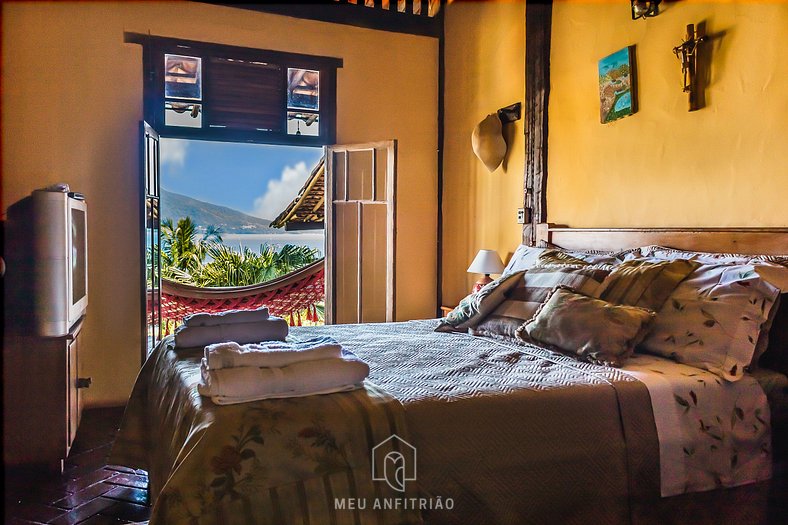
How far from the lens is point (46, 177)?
11.8 ft

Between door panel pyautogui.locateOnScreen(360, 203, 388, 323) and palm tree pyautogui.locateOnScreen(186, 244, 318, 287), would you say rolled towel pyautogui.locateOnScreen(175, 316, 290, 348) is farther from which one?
palm tree pyautogui.locateOnScreen(186, 244, 318, 287)

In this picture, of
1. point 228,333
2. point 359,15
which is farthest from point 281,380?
point 359,15

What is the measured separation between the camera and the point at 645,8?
2582 mm

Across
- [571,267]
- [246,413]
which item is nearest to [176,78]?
[571,267]

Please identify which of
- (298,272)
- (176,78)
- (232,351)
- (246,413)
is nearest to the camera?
(246,413)

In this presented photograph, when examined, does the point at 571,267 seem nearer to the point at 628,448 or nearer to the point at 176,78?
the point at 628,448

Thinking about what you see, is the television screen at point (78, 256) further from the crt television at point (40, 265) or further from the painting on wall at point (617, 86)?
Result: the painting on wall at point (617, 86)

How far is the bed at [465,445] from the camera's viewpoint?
4.00ft

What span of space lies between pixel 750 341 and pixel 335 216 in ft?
10.2

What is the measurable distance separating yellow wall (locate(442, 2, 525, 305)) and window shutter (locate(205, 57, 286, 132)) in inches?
54.0

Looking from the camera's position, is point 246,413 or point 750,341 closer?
point 246,413

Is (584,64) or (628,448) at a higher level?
(584,64)

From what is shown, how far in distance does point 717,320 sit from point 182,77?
3.67 metres

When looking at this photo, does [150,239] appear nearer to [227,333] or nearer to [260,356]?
[227,333]
